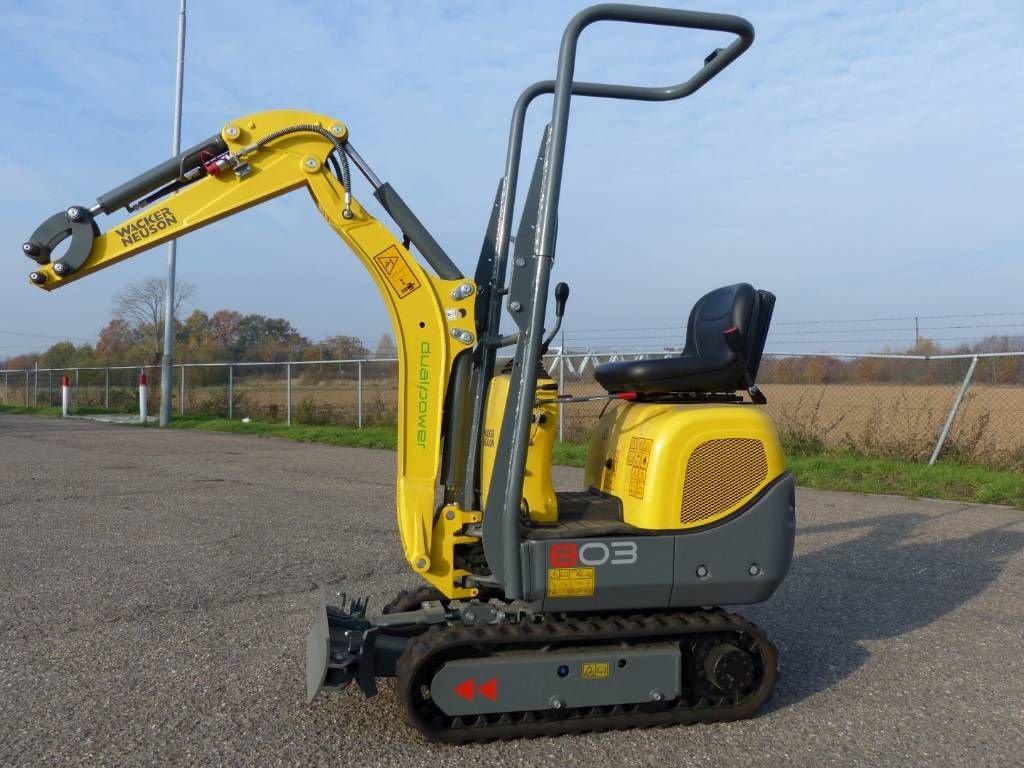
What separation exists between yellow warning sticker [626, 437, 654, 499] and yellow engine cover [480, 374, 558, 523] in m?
0.37

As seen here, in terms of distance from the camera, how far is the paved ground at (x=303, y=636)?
3.67m

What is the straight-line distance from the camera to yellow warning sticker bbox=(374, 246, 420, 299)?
4.11 metres

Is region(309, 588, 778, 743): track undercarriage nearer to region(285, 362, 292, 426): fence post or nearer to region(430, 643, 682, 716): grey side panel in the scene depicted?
region(430, 643, 682, 716): grey side panel

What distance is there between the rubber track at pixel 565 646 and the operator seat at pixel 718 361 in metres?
1.03

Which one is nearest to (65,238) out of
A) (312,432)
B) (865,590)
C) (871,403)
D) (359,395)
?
(865,590)

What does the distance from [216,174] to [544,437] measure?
6.06ft

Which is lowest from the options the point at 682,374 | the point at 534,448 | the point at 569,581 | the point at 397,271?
the point at 569,581

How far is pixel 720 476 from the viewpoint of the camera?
4.09m

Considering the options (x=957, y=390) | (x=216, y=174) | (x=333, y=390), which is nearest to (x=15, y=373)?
(x=333, y=390)

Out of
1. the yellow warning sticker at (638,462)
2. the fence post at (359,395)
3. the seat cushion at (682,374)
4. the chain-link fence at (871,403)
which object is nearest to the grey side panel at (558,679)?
the yellow warning sticker at (638,462)

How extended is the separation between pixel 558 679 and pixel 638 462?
1.00 m

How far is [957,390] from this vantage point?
41.2 feet

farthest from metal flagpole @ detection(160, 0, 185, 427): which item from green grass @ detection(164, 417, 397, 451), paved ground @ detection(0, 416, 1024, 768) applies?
paved ground @ detection(0, 416, 1024, 768)

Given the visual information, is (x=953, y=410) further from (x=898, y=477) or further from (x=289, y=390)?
(x=289, y=390)
